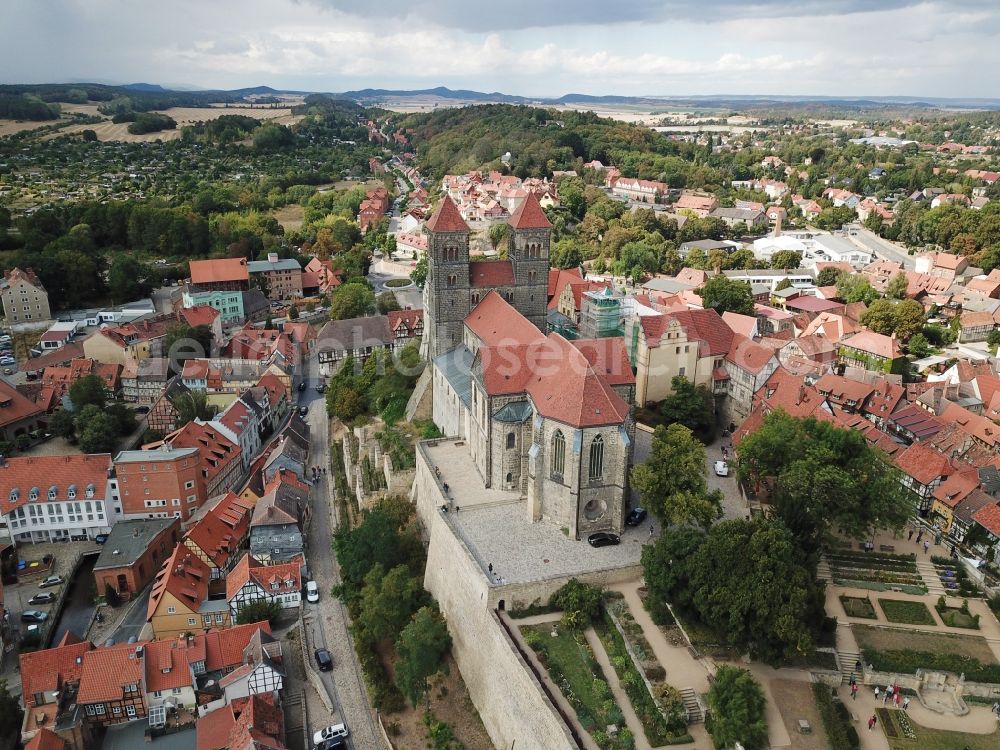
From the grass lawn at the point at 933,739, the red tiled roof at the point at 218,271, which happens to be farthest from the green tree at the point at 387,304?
the grass lawn at the point at 933,739

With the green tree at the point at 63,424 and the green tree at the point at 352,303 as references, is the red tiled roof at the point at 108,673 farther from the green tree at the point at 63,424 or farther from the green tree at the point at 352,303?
the green tree at the point at 352,303

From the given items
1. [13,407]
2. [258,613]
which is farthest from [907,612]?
[13,407]

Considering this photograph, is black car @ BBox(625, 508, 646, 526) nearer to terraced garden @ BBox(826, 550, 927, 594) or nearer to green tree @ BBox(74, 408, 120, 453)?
terraced garden @ BBox(826, 550, 927, 594)

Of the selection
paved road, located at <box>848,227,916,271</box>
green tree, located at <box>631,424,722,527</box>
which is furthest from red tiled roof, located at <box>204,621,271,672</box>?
paved road, located at <box>848,227,916,271</box>

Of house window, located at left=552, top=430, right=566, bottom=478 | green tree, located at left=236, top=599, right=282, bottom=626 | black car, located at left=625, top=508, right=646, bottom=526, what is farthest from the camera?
green tree, located at left=236, top=599, right=282, bottom=626

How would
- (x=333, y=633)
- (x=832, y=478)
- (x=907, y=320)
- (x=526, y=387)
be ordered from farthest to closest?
(x=907, y=320) → (x=333, y=633) → (x=526, y=387) → (x=832, y=478)

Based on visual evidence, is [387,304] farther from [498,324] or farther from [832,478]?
[832,478]
